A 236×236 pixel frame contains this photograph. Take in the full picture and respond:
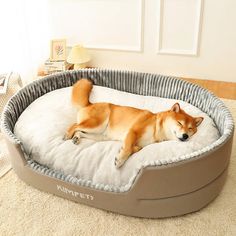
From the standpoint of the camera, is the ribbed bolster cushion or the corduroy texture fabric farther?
the ribbed bolster cushion

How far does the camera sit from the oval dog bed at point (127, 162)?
1396 mm

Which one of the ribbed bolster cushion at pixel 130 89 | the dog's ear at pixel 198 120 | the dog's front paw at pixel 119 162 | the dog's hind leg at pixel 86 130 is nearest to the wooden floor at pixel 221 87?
the ribbed bolster cushion at pixel 130 89

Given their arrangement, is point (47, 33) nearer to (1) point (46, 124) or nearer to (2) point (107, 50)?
(2) point (107, 50)

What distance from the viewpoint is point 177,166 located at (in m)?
1.35

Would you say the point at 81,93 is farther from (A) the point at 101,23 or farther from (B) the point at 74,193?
(A) the point at 101,23

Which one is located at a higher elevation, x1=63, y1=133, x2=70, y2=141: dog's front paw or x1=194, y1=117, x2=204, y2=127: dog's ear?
x1=194, y1=117, x2=204, y2=127: dog's ear

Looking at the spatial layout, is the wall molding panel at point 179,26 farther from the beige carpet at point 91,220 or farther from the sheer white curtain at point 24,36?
the beige carpet at point 91,220

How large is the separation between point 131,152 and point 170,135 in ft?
0.76

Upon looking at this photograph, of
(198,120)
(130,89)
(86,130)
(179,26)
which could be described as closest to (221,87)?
(179,26)

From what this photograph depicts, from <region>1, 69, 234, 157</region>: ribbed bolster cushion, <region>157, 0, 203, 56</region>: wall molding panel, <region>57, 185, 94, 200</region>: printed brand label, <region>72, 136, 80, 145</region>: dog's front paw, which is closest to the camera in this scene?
<region>57, 185, 94, 200</region>: printed brand label

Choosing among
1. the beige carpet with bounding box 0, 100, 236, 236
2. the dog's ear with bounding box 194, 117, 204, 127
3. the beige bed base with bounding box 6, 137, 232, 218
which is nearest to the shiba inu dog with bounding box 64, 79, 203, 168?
the dog's ear with bounding box 194, 117, 204, 127

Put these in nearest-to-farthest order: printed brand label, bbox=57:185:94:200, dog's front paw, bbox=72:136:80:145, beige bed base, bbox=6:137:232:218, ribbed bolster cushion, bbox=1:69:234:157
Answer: beige bed base, bbox=6:137:232:218
printed brand label, bbox=57:185:94:200
dog's front paw, bbox=72:136:80:145
ribbed bolster cushion, bbox=1:69:234:157

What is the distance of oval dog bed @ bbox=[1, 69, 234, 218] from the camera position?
1.40 meters

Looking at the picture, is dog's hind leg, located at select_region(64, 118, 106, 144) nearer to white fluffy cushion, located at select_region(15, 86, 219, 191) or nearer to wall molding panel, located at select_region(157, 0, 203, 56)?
white fluffy cushion, located at select_region(15, 86, 219, 191)
